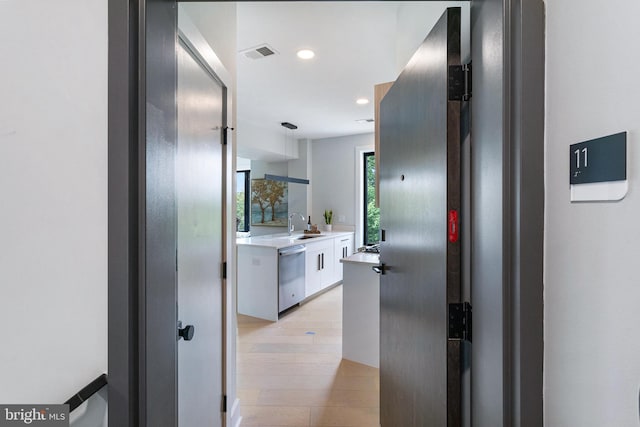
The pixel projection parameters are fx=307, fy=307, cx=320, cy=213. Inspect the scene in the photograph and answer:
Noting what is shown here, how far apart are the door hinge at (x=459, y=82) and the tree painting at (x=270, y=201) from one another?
5147 mm

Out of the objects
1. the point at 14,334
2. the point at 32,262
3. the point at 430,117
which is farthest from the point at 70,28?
the point at 430,117

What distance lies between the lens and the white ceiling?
205 cm

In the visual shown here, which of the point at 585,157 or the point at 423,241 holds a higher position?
the point at 585,157

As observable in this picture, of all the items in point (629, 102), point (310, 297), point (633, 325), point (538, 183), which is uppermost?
point (629, 102)

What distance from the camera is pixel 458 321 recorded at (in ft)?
3.51

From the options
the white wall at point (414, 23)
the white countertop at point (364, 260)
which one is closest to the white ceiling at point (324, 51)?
the white wall at point (414, 23)

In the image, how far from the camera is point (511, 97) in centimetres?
75

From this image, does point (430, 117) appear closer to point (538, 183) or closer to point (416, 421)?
point (538, 183)

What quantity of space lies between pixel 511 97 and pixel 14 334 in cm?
135

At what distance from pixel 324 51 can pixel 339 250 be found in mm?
3471

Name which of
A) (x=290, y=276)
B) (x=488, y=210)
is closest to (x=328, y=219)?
(x=290, y=276)

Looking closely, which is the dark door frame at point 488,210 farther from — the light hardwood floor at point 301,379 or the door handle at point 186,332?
the light hardwood floor at point 301,379

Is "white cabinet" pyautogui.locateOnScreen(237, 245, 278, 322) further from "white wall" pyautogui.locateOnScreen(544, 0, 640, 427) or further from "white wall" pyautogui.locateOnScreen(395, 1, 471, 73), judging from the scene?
"white wall" pyautogui.locateOnScreen(544, 0, 640, 427)

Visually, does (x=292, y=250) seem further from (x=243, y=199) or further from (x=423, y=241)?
(x=423, y=241)
